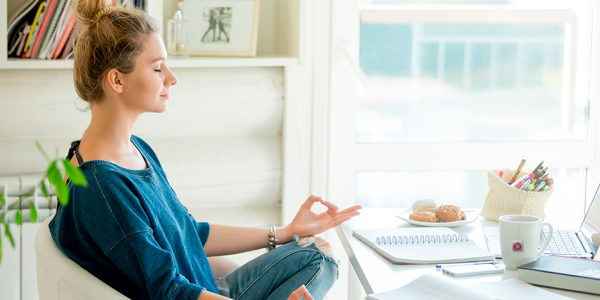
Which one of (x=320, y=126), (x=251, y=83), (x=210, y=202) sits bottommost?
(x=210, y=202)

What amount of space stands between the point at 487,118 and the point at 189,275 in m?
1.44

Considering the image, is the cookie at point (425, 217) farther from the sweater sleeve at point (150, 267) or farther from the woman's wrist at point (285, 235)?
the sweater sleeve at point (150, 267)

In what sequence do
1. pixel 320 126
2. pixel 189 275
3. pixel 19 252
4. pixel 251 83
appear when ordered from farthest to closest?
1. pixel 320 126
2. pixel 251 83
3. pixel 19 252
4. pixel 189 275

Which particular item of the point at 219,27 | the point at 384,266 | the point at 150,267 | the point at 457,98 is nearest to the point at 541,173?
the point at 384,266

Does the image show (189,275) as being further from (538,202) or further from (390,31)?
(390,31)

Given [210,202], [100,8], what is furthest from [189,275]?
[210,202]

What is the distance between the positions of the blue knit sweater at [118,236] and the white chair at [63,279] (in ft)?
0.08

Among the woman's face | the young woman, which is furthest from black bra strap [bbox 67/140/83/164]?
the woman's face

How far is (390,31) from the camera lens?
2016 mm

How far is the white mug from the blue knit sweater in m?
0.57

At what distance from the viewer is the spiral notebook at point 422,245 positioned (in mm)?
1036

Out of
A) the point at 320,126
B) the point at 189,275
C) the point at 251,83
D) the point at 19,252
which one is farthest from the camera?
the point at 320,126

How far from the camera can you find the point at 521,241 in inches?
38.3

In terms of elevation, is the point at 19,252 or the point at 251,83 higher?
the point at 251,83
